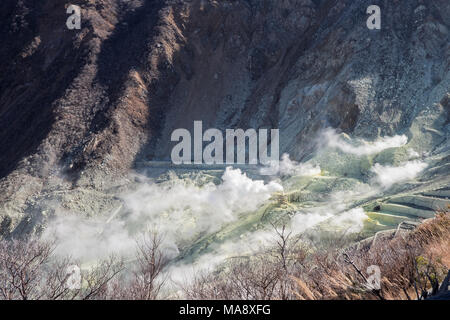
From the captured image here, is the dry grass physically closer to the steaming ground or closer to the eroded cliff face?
the steaming ground

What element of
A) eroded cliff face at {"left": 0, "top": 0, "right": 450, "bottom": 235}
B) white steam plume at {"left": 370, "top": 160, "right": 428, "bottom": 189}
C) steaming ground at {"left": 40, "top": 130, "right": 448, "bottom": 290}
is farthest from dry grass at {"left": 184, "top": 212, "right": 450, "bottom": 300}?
eroded cliff face at {"left": 0, "top": 0, "right": 450, "bottom": 235}

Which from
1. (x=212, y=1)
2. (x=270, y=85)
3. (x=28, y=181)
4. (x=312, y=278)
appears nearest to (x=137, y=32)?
(x=212, y=1)

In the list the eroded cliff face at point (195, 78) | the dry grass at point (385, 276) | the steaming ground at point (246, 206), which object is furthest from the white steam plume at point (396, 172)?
the dry grass at point (385, 276)

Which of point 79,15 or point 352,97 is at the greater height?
point 79,15

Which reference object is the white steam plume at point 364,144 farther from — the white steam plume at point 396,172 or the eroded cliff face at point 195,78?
the white steam plume at point 396,172

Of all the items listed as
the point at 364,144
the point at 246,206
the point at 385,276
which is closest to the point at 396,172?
the point at 364,144
